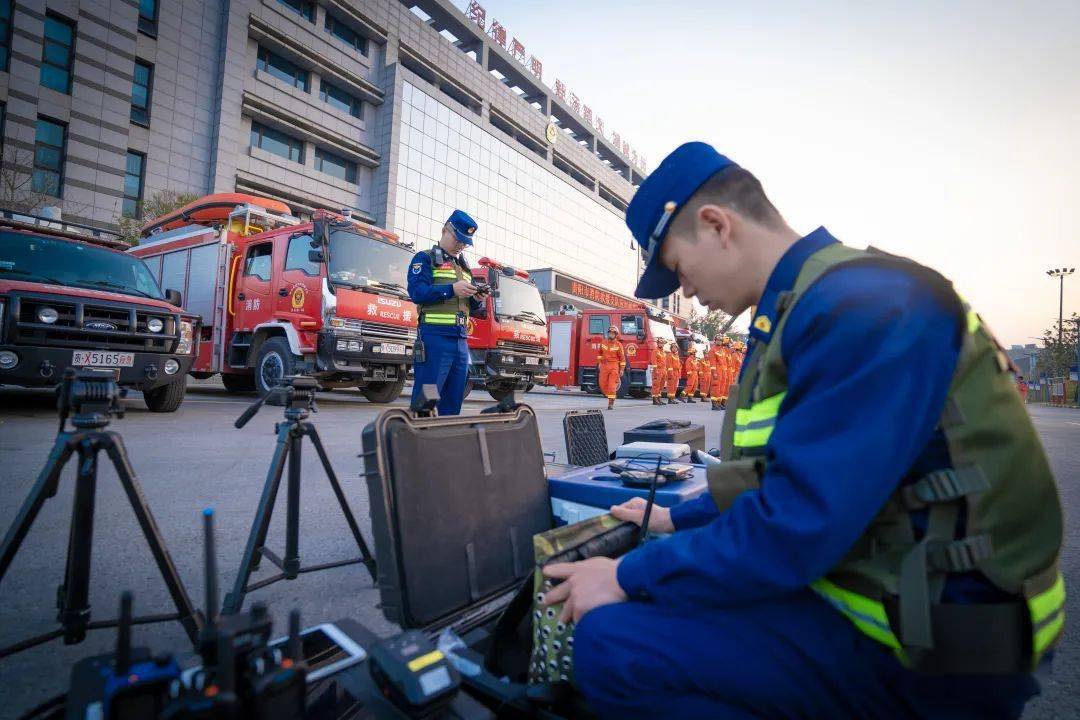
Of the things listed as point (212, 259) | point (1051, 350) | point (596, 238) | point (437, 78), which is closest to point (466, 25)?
point (437, 78)

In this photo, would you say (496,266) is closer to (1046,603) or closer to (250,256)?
(250,256)

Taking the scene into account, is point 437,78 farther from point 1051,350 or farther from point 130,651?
point 1051,350

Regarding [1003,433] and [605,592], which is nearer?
[1003,433]

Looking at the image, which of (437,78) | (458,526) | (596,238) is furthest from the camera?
(596,238)

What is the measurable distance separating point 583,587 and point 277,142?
31.6m

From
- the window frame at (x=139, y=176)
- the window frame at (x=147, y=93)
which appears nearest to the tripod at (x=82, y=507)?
the window frame at (x=139, y=176)

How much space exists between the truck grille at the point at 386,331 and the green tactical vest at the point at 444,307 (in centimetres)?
286

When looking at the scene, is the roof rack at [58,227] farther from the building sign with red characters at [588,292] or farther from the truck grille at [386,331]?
the building sign with red characters at [588,292]

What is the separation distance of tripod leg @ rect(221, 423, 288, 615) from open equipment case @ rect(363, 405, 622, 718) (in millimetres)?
618

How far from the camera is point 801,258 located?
3.53ft

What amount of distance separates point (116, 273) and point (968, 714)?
802cm

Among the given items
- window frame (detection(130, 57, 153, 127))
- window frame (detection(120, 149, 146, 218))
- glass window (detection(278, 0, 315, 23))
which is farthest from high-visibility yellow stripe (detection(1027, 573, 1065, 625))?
glass window (detection(278, 0, 315, 23))

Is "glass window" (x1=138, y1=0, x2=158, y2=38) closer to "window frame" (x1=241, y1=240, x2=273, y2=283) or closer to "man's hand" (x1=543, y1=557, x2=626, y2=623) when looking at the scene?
"window frame" (x1=241, y1=240, x2=273, y2=283)

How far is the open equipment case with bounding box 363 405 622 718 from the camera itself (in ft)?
4.32
